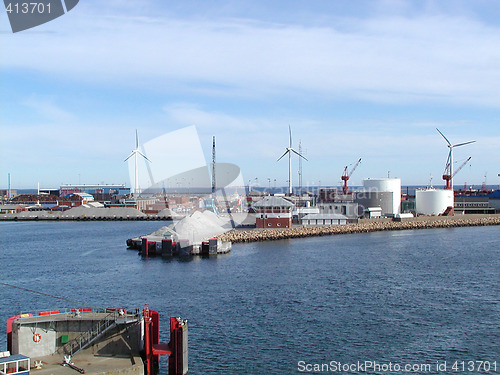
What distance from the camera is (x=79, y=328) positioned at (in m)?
11.6

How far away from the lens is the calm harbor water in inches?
491

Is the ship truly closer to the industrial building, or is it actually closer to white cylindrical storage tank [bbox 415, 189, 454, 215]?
the industrial building

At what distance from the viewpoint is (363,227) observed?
40906mm

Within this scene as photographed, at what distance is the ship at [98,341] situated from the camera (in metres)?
11.1

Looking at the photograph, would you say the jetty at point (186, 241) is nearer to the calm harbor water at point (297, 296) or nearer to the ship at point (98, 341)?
the calm harbor water at point (297, 296)

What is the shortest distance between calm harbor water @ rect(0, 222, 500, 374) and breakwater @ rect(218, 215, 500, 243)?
110 inches

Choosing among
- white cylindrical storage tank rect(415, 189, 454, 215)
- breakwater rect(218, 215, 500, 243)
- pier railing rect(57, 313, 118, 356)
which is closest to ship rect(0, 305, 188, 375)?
pier railing rect(57, 313, 118, 356)

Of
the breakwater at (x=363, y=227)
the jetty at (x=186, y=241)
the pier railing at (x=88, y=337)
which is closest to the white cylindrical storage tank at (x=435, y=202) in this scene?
the breakwater at (x=363, y=227)

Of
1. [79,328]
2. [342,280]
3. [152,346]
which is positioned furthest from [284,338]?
[342,280]

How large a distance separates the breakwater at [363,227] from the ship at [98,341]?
69.9 feet

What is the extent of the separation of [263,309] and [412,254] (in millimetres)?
13980

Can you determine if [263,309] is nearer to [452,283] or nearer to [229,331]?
[229,331]

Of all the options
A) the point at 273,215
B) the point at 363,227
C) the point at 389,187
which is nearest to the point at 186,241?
the point at 273,215

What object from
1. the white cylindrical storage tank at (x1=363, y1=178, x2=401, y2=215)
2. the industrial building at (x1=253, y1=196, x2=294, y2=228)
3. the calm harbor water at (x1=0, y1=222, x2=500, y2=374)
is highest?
the white cylindrical storage tank at (x1=363, y1=178, x2=401, y2=215)
